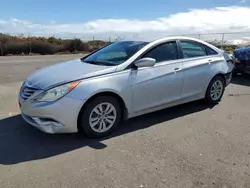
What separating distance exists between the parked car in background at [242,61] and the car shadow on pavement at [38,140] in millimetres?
4566

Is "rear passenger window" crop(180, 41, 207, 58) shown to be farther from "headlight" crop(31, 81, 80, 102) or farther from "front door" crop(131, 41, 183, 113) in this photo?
"headlight" crop(31, 81, 80, 102)

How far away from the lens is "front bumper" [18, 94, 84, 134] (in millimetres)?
3938

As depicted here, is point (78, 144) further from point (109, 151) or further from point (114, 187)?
point (114, 187)

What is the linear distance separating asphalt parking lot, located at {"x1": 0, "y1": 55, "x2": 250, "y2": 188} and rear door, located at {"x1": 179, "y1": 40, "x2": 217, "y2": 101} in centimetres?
47

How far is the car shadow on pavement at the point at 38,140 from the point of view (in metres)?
3.78

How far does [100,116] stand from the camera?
430 centimetres

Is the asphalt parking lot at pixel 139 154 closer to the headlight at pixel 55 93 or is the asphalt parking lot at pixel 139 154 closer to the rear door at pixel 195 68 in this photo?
the rear door at pixel 195 68

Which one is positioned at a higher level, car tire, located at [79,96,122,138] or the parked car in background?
the parked car in background

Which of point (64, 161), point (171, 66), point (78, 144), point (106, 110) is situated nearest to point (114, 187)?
point (64, 161)

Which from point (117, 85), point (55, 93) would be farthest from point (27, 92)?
point (117, 85)

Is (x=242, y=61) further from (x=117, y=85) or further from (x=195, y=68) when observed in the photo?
(x=117, y=85)

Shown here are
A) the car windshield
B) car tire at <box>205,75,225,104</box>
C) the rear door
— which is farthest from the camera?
car tire at <box>205,75,225,104</box>

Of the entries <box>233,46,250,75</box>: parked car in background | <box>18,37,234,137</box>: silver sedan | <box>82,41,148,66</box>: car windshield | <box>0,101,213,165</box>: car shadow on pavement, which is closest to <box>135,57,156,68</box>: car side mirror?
<box>18,37,234,137</box>: silver sedan

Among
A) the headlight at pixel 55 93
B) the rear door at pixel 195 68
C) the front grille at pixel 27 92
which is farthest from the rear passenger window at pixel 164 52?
the front grille at pixel 27 92
